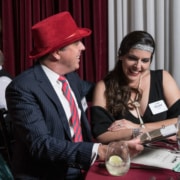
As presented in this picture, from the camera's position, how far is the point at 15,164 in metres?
1.78

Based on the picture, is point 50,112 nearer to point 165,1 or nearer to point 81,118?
point 81,118

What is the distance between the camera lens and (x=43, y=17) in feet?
10.7

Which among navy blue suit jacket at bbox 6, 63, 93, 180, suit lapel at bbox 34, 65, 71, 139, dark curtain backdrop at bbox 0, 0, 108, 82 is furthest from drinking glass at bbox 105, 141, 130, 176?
dark curtain backdrop at bbox 0, 0, 108, 82

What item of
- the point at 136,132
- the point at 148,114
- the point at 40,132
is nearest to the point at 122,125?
the point at 136,132

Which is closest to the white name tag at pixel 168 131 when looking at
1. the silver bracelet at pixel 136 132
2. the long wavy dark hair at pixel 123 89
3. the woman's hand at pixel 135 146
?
the woman's hand at pixel 135 146

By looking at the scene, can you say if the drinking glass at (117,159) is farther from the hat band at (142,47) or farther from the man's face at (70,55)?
the hat band at (142,47)

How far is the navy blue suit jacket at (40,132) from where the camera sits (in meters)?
1.52

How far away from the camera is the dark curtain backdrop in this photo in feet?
10.2

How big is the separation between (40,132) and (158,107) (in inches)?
37.9

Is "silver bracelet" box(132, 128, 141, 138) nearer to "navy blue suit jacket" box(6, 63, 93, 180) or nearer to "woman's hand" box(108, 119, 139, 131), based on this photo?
"woman's hand" box(108, 119, 139, 131)

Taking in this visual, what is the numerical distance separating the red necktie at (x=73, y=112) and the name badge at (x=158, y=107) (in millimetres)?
589

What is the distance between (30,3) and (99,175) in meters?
2.27

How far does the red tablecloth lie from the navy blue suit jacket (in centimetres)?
11

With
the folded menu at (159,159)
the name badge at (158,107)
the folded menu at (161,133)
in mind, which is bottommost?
the name badge at (158,107)
